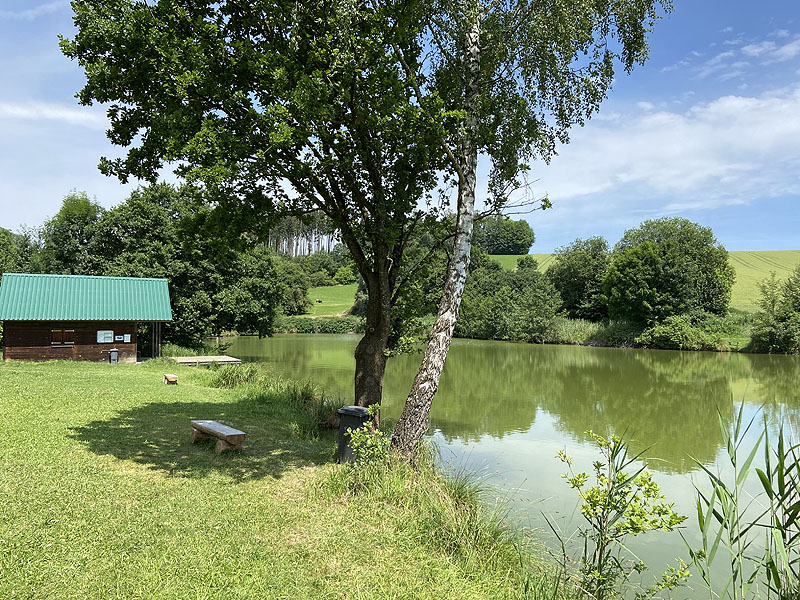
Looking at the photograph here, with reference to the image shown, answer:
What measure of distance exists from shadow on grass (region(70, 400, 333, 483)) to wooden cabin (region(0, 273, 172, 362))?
12.9m

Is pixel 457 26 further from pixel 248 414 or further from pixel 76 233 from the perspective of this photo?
pixel 76 233

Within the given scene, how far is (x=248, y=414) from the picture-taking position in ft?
37.5

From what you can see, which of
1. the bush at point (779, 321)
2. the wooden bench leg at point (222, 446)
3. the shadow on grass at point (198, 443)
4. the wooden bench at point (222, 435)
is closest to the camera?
the shadow on grass at point (198, 443)

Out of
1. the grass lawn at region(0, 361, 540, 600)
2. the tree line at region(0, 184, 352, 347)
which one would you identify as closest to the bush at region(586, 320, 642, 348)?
the tree line at region(0, 184, 352, 347)

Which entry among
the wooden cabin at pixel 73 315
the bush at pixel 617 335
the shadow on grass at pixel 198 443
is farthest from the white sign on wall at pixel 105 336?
the bush at pixel 617 335

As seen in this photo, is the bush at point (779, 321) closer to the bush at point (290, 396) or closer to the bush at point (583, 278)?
the bush at point (583, 278)

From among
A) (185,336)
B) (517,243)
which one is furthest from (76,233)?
(517,243)

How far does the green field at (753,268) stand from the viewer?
51616mm

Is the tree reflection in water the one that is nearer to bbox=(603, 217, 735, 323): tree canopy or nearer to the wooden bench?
the wooden bench

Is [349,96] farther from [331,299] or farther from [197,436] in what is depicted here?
[331,299]

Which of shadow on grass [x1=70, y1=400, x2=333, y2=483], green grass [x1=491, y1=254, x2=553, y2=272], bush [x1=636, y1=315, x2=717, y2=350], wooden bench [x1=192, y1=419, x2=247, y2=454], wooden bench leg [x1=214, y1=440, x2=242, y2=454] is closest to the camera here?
shadow on grass [x1=70, y1=400, x2=333, y2=483]

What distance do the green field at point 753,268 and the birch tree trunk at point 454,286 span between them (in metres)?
48.3

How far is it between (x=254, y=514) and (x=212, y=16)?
23.9 ft

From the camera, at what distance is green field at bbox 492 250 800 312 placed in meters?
51.6
